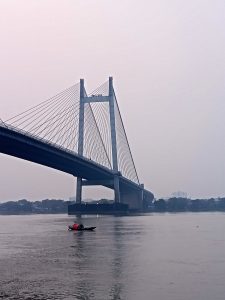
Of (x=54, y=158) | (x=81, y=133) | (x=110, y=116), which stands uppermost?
(x=110, y=116)

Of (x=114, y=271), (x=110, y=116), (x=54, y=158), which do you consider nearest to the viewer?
(x=114, y=271)

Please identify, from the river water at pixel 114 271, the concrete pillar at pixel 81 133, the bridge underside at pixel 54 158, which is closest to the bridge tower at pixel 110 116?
the concrete pillar at pixel 81 133

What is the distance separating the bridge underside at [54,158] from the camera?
4610 cm

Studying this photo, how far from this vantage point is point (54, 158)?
55.2 metres

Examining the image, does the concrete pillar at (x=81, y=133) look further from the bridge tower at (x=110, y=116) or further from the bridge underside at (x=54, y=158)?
the bridge underside at (x=54, y=158)

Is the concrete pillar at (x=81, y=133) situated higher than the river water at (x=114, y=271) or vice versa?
the concrete pillar at (x=81, y=133)

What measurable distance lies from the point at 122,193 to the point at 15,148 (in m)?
45.0

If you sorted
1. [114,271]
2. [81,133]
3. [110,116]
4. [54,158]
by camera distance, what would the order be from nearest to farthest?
[114,271]
[54,158]
[81,133]
[110,116]

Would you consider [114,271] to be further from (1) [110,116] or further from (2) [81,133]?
(1) [110,116]

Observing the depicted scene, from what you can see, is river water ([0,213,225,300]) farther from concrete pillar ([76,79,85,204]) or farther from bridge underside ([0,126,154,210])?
concrete pillar ([76,79,85,204])

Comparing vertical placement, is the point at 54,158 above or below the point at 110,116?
below

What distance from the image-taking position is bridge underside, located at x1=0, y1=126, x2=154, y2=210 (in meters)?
46.1

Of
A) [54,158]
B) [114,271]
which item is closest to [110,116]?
[54,158]

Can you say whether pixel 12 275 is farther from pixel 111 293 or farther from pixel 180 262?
pixel 180 262
